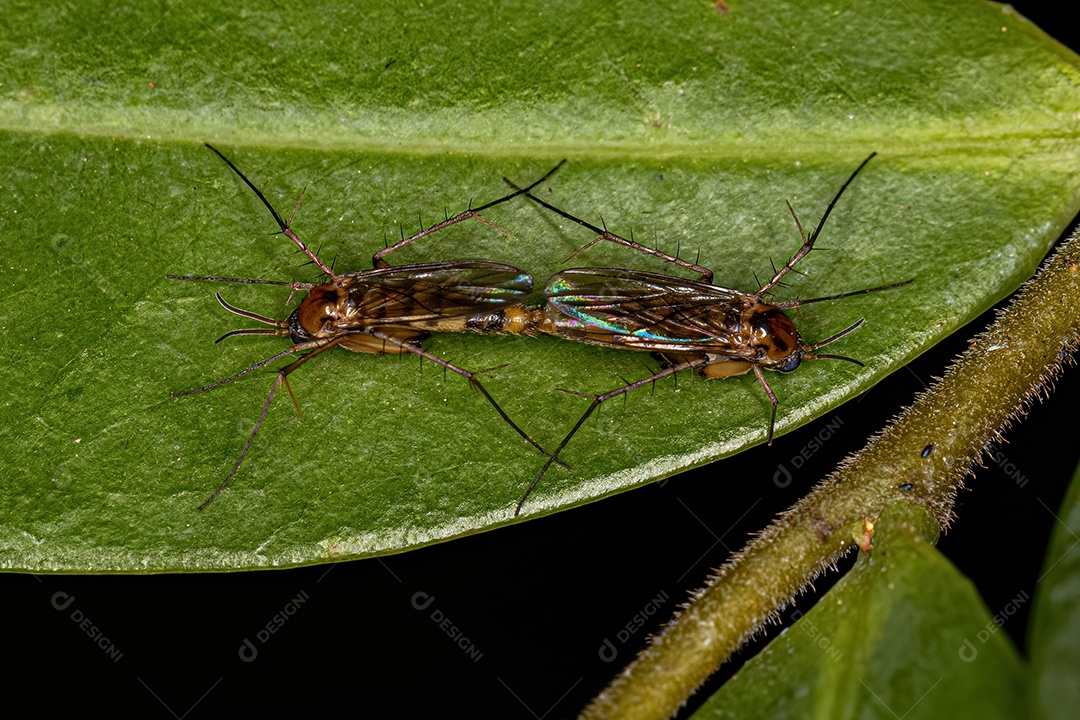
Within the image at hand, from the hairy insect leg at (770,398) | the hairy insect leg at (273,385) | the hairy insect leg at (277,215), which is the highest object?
the hairy insect leg at (277,215)

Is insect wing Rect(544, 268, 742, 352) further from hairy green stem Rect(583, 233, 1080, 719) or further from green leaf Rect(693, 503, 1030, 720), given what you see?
green leaf Rect(693, 503, 1030, 720)

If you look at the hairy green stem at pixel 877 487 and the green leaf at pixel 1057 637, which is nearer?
the green leaf at pixel 1057 637

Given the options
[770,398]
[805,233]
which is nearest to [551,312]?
[770,398]

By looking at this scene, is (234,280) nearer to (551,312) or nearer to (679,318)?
(551,312)

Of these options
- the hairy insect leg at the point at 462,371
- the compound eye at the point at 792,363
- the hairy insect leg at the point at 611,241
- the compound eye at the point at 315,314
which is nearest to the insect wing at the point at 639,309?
the hairy insect leg at the point at 611,241

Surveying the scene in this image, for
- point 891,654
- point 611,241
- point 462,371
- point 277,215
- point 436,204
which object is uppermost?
point 277,215

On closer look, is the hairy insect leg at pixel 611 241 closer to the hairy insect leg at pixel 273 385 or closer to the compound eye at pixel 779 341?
the compound eye at pixel 779 341

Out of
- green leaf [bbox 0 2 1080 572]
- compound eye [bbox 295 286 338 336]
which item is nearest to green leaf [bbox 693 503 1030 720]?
green leaf [bbox 0 2 1080 572]
